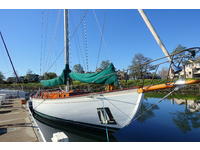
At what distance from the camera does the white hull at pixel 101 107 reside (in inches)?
224

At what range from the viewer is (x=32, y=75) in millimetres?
75125

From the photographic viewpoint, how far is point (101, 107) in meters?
6.34

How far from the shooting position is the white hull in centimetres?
568

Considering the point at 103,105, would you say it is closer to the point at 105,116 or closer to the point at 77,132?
the point at 105,116

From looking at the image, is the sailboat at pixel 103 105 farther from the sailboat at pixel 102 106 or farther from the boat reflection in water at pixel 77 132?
the boat reflection in water at pixel 77 132

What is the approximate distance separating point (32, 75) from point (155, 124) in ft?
251

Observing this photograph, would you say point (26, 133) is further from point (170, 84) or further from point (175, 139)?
point (175, 139)

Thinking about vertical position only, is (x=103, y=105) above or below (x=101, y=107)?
above

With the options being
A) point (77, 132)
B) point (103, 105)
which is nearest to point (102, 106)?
point (103, 105)

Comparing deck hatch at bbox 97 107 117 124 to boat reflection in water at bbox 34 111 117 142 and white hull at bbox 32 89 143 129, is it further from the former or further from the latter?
boat reflection in water at bbox 34 111 117 142

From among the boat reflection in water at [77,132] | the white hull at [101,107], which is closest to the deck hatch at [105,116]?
the white hull at [101,107]

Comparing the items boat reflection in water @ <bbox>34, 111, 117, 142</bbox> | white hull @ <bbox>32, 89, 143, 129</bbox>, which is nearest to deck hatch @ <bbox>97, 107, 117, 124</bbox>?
white hull @ <bbox>32, 89, 143, 129</bbox>

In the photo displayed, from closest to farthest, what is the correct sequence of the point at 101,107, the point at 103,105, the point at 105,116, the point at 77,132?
the point at 103,105 → the point at 101,107 → the point at 105,116 → the point at 77,132

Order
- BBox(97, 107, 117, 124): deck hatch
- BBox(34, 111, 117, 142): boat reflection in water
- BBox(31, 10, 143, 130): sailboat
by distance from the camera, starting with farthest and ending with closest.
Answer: BBox(34, 111, 117, 142): boat reflection in water → BBox(97, 107, 117, 124): deck hatch → BBox(31, 10, 143, 130): sailboat
